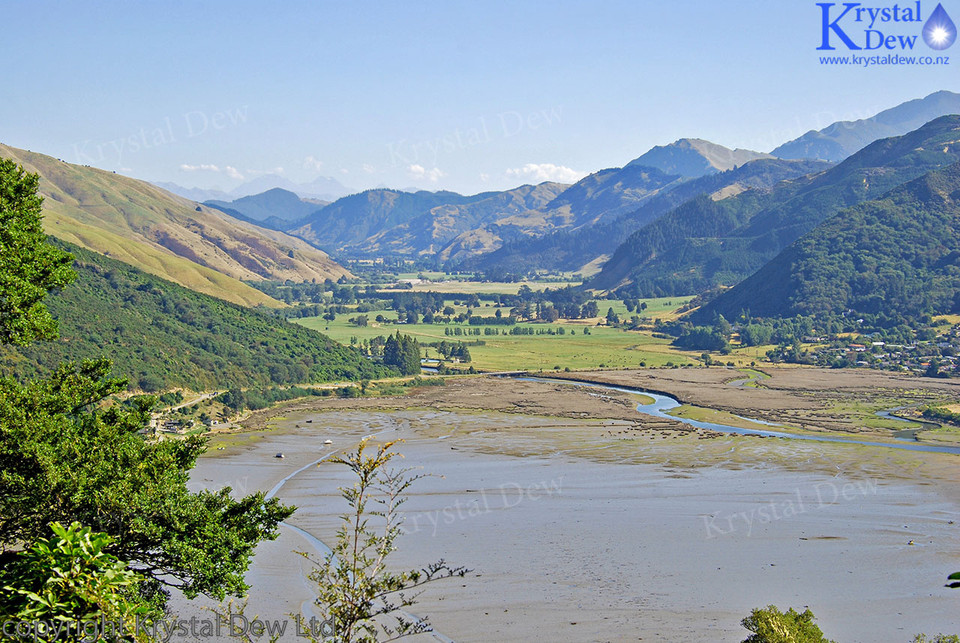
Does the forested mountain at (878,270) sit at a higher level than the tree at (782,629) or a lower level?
higher

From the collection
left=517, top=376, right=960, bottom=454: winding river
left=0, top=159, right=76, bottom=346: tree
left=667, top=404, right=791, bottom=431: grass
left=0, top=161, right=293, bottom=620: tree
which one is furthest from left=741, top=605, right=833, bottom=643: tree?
left=667, top=404, right=791, bottom=431: grass

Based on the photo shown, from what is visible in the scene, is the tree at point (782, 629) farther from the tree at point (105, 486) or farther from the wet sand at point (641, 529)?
the tree at point (105, 486)

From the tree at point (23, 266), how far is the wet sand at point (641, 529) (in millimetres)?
14256

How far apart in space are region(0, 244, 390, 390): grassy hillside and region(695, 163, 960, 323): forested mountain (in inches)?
3831

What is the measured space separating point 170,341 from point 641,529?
73738mm

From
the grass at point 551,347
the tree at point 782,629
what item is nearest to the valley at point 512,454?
the grass at point 551,347

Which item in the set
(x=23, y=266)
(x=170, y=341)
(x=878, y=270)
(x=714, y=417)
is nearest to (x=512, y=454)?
(x=714, y=417)

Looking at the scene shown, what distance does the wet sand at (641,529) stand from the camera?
33375mm

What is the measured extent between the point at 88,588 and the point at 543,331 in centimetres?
17489

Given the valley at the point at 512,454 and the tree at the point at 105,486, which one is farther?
the valley at the point at 512,454

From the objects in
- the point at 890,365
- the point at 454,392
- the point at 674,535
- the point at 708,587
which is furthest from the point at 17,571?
the point at 890,365

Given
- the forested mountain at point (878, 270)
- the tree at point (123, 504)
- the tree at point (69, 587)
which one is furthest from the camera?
the forested mountain at point (878, 270)

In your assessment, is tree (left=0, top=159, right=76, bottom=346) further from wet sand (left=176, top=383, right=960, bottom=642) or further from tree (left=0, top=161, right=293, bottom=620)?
wet sand (left=176, top=383, right=960, bottom=642)

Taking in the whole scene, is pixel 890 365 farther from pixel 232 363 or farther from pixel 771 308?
pixel 232 363
